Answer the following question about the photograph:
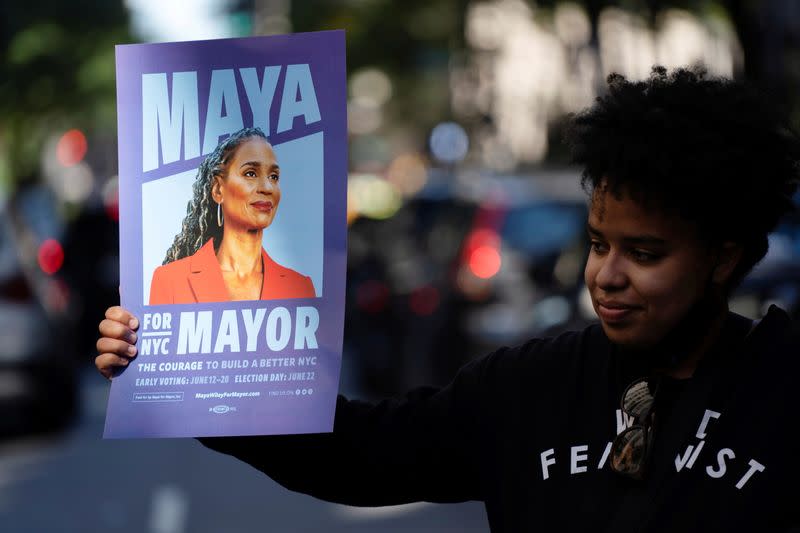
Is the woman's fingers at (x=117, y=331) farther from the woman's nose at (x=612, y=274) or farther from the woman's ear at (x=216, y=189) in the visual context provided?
the woman's nose at (x=612, y=274)

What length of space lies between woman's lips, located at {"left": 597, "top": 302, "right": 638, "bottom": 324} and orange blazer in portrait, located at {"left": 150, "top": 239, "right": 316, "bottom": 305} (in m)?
0.52

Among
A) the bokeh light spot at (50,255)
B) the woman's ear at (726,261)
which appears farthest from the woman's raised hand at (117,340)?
the bokeh light spot at (50,255)

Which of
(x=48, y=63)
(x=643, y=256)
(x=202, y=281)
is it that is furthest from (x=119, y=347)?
(x=48, y=63)

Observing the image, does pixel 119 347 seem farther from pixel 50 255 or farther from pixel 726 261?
pixel 50 255

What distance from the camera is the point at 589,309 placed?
7.77 m

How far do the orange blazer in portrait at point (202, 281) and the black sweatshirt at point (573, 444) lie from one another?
0.78 ft

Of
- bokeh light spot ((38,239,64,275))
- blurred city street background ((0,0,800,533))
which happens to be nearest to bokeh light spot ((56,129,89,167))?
blurred city street background ((0,0,800,533))

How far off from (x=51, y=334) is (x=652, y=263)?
30.8 feet

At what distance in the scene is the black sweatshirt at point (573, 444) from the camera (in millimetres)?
2188

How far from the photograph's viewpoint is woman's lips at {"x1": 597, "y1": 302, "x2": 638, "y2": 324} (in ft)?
7.65

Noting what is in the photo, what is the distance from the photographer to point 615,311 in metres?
2.33

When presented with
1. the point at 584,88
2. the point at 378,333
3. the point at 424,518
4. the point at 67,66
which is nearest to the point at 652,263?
the point at 424,518

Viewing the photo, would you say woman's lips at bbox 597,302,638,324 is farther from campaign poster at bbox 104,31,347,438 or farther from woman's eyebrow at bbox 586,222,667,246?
campaign poster at bbox 104,31,347,438

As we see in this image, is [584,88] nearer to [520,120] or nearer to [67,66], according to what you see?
[67,66]
